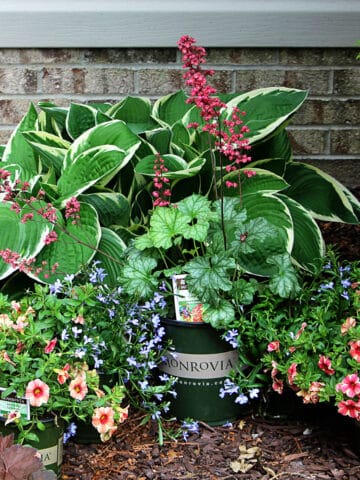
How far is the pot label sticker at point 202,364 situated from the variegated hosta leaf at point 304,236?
54 centimetres

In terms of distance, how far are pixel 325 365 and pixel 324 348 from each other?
0.07m

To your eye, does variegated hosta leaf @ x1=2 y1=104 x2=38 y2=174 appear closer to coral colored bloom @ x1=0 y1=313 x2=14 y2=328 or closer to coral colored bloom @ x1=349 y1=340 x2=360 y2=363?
coral colored bloom @ x1=0 y1=313 x2=14 y2=328

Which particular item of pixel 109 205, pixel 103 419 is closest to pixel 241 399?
pixel 103 419

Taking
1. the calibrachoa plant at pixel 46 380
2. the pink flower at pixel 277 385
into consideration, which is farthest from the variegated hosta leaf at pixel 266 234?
the calibrachoa plant at pixel 46 380

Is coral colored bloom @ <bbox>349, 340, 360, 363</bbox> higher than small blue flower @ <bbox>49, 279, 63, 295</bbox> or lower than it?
lower

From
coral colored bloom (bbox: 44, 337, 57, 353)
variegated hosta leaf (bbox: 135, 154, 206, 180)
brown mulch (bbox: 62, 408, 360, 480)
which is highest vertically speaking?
variegated hosta leaf (bbox: 135, 154, 206, 180)

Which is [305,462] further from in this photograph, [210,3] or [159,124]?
[210,3]

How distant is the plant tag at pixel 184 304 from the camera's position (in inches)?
81.1

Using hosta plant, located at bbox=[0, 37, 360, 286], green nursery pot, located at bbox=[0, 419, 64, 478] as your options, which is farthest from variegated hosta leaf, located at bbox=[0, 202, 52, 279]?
green nursery pot, located at bbox=[0, 419, 64, 478]

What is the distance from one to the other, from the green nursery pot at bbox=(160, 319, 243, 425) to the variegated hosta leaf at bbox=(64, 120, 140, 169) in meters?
0.67

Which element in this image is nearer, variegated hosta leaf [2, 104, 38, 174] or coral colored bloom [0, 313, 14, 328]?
coral colored bloom [0, 313, 14, 328]

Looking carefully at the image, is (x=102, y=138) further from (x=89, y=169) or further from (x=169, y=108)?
(x=169, y=108)

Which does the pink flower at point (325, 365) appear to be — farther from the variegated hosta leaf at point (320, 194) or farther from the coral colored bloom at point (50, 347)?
the variegated hosta leaf at point (320, 194)

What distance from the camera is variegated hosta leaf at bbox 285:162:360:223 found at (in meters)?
2.71
